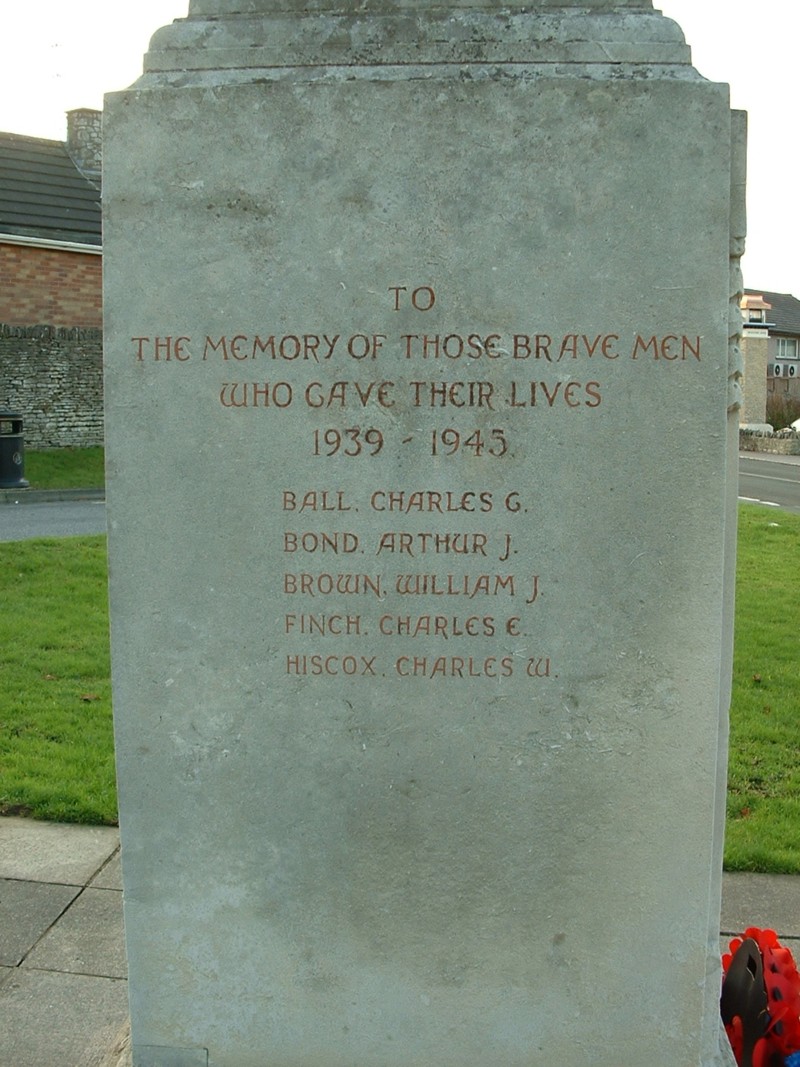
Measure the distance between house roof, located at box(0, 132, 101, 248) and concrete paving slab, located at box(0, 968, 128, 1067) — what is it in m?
24.9

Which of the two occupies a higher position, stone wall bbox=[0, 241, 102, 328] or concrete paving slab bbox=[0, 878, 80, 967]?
stone wall bbox=[0, 241, 102, 328]

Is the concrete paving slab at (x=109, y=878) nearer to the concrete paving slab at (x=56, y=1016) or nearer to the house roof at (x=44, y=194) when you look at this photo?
the concrete paving slab at (x=56, y=1016)

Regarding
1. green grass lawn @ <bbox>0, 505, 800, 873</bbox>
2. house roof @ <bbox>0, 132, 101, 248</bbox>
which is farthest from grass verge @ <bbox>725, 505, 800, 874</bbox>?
house roof @ <bbox>0, 132, 101, 248</bbox>

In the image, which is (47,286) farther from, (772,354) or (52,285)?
(772,354)

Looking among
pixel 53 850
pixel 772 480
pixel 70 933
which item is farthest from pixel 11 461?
pixel 772 480

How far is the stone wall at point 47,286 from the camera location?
86.3 feet

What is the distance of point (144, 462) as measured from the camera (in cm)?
291

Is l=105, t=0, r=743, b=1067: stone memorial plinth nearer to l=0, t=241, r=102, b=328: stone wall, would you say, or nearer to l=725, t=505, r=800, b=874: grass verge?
l=725, t=505, r=800, b=874: grass verge

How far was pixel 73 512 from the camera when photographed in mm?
16672

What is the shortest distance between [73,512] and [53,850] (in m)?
12.3

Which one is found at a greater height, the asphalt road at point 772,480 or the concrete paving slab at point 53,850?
the asphalt road at point 772,480

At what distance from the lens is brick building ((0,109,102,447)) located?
79.8 feet

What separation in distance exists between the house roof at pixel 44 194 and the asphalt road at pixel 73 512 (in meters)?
11.0

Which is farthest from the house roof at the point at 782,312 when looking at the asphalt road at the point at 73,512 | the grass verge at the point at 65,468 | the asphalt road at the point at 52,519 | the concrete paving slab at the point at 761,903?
the concrete paving slab at the point at 761,903
